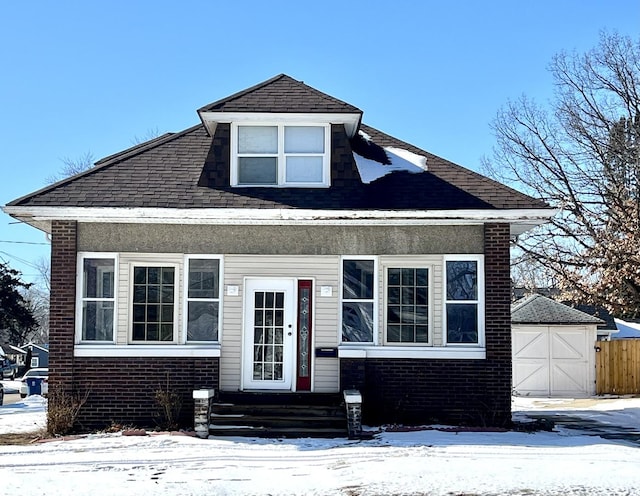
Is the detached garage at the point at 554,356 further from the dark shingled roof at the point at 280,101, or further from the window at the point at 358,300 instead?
the dark shingled roof at the point at 280,101

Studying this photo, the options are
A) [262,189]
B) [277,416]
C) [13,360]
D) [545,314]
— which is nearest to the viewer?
[277,416]

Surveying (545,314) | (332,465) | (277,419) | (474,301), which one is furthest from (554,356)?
(332,465)

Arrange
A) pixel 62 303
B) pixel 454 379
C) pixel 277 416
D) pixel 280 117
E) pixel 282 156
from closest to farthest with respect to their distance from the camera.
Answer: pixel 277 416
pixel 62 303
pixel 454 379
pixel 280 117
pixel 282 156

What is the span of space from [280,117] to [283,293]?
344 cm

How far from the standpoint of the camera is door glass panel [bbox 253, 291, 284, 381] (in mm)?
14961

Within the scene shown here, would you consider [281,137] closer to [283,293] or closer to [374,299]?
[283,293]

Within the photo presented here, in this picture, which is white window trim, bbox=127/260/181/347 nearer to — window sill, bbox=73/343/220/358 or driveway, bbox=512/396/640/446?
window sill, bbox=73/343/220/358

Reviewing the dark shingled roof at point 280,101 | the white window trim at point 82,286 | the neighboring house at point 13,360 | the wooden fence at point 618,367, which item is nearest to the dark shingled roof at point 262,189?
the dark shingled roof at point 280,101

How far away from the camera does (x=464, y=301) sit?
48.6ft

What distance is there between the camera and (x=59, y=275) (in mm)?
14469

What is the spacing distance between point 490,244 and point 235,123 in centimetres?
546

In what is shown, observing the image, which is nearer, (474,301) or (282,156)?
(474,301)

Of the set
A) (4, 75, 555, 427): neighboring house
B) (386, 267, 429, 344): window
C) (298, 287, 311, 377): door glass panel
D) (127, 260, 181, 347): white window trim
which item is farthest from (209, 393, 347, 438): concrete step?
(386, 267, 429, 344): window

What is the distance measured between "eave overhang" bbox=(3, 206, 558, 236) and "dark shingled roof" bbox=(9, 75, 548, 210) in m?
0.17
